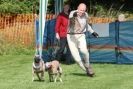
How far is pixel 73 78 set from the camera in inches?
573

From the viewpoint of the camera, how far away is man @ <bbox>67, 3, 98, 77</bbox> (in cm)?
1472

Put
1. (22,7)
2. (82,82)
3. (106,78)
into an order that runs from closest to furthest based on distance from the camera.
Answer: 1. (82,82)
2. (106,78)
3. (22,7)

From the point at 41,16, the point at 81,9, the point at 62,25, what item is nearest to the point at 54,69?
the point at 81,9

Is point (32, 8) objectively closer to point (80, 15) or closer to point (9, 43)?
point (9, 43)

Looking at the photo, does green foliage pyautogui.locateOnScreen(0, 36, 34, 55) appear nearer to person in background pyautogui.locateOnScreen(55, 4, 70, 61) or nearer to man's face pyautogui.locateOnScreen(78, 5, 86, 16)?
person in background pyautogui.locateOnScreen(55, 4, 70, 61)

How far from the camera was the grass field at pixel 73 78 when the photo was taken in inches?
516

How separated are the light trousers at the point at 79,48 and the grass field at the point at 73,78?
368 mm

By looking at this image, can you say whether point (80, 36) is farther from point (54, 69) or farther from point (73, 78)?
point (54, 69)

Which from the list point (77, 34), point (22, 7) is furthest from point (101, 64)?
point (22, 7)

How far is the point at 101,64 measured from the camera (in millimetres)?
18109

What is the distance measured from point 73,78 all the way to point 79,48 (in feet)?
2.79

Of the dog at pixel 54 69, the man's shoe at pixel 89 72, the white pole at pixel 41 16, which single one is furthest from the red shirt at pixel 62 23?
the dog at pixel 54 69

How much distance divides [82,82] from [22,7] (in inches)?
704

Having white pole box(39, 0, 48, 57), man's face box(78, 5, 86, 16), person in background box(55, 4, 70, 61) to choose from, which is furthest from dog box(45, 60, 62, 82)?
person in background box(55, 4, 70, 61)
